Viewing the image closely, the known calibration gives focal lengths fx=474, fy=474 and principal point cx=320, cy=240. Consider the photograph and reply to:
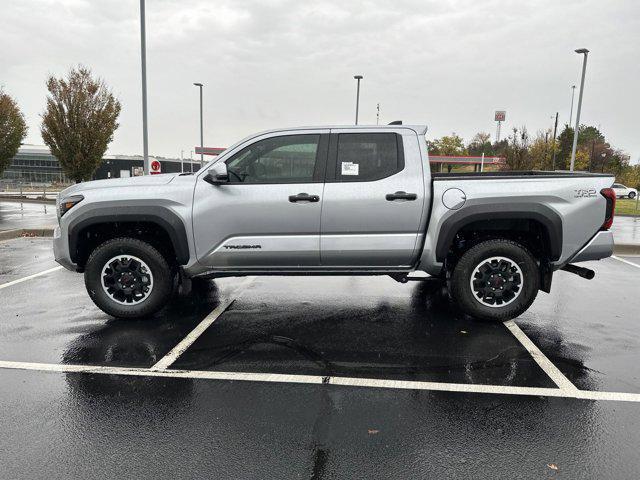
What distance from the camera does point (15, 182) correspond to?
4753 centimetres

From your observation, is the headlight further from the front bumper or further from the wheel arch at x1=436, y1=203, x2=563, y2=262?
the wheel arch at x1=436, y1=203, x2=563, y2=262

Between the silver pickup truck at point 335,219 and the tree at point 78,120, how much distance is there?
1966cm

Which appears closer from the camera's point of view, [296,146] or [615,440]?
[615,440]

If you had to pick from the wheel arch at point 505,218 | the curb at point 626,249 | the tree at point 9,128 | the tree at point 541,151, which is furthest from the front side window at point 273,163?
the tree at point 541,151

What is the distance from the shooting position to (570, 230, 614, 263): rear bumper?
4.79 m

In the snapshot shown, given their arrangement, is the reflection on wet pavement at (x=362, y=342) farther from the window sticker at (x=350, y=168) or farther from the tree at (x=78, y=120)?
the tree at (x=78, y=120)

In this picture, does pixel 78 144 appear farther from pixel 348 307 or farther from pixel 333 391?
pixel 333 391

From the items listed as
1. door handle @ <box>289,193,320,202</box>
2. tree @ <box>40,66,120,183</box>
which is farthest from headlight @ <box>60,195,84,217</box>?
tree @ <box>40,66,120,183</box>

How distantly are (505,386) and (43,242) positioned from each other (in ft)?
Result: 35.7

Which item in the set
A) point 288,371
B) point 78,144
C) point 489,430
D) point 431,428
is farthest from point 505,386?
point 78,144

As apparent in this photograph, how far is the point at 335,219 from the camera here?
475 cm

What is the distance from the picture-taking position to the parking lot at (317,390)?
264 centimetres

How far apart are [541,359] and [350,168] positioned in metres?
2.49

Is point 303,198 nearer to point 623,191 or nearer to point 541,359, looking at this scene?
point 541,359
